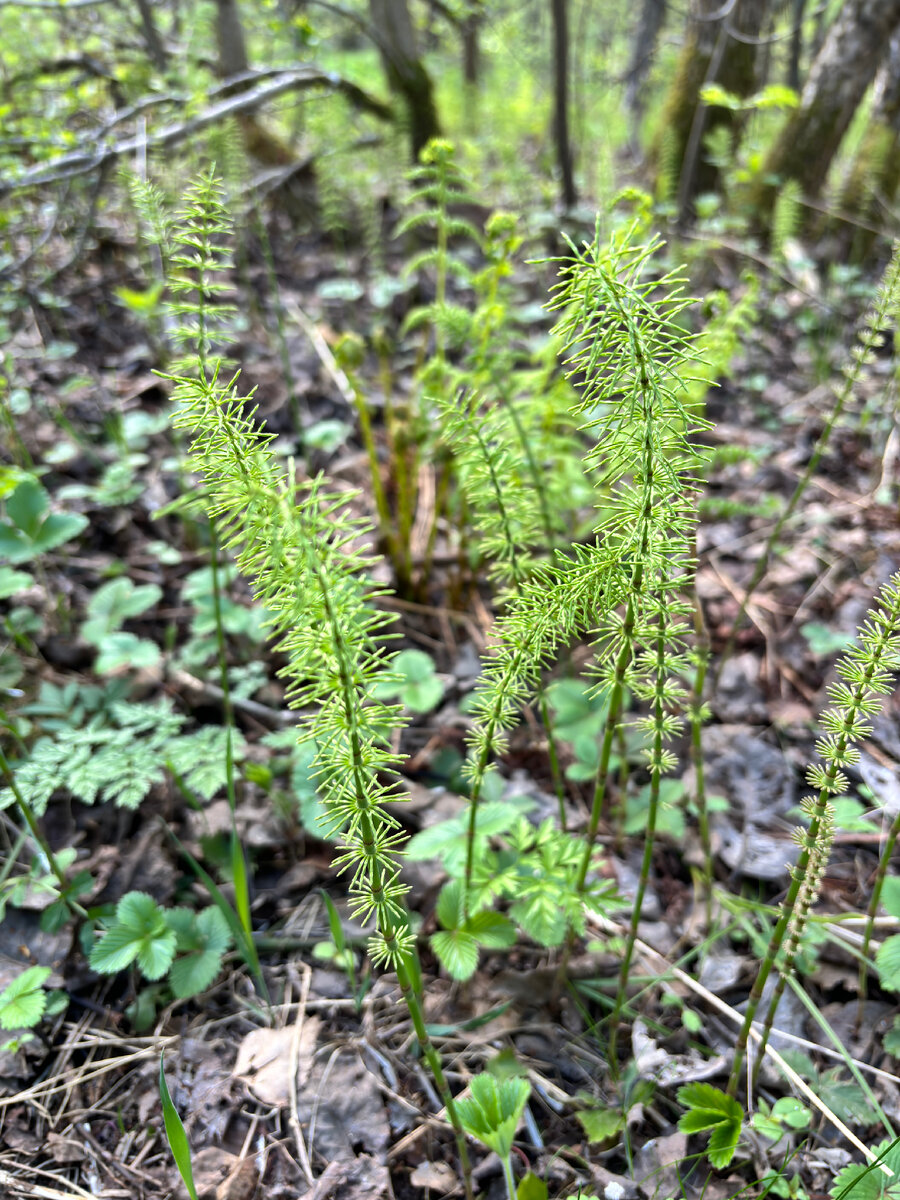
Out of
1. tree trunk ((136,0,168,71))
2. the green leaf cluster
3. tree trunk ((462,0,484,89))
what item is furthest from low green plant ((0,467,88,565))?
tree trunk ((462,0,484,89))

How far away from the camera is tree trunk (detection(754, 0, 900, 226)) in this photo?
4.85 metres

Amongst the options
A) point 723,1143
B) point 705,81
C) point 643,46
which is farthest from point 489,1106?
point 643,46

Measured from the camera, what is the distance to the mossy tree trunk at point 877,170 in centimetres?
488

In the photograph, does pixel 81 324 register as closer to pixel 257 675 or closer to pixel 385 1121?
pixel 257 675

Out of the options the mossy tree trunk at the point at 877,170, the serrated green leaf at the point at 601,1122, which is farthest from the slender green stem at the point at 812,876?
the mossy tree trunk at the point at 877,170

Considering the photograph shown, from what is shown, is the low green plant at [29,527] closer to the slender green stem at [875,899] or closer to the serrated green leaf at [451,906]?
A: the serrated green leaf at [451,906]

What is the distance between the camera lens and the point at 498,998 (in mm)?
1688

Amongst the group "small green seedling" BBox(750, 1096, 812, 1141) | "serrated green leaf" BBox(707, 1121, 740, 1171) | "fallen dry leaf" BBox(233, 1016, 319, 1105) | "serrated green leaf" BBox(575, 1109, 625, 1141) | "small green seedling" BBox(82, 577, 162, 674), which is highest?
"small green seedling" BBox(82, 577, 162, 674)

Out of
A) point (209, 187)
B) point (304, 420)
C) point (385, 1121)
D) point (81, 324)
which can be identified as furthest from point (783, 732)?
point (81, 324)

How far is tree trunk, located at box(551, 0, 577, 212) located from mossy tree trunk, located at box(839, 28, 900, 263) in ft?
6.91

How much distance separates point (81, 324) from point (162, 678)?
→ 254 cm

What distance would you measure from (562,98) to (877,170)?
247 centimetres

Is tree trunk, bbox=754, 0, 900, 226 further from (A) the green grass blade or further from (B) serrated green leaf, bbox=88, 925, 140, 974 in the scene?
(A) the green grass blade

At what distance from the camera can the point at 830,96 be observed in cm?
507
